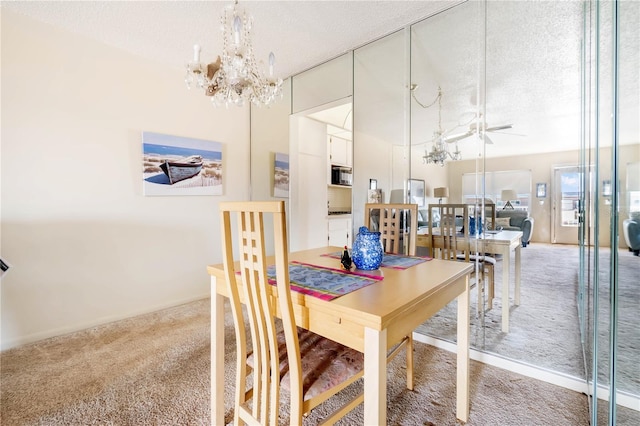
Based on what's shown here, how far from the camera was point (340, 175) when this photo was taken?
15.4 feet

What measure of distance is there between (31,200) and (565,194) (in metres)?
3.85

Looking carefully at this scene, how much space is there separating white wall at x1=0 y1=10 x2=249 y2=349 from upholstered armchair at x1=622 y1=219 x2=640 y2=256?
10.7 ft

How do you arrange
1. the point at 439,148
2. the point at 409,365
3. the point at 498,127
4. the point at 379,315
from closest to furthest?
the point at 379,315
the point at 409,365
the point at 498,127
the point at 439,148

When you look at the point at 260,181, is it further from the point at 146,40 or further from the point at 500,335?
the point at 500,335

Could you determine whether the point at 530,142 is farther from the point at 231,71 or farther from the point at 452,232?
the point at 231,71

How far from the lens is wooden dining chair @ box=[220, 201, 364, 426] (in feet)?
3.25

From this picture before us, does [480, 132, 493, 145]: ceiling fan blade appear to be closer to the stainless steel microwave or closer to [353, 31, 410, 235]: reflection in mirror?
[353, 31, 410, 235]: reflection in mirror

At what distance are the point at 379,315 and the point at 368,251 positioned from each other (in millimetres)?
561

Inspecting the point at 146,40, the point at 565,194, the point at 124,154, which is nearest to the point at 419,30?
the point at 565,194

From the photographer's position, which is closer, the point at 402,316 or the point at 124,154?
the point at 402,316

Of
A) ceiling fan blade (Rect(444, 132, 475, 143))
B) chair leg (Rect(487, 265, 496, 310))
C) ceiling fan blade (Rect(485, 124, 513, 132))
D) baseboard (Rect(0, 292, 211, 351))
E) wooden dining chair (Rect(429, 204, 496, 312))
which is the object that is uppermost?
ceiling fan blade (Rect(485, 124, 513, 132))

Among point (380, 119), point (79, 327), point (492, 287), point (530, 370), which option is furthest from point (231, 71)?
point (530, 370)

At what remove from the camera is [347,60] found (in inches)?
112

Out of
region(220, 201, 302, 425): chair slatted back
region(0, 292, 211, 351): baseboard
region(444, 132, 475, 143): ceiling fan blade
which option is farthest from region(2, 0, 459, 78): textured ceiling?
region(0, 292, 211, 351): baseboard
